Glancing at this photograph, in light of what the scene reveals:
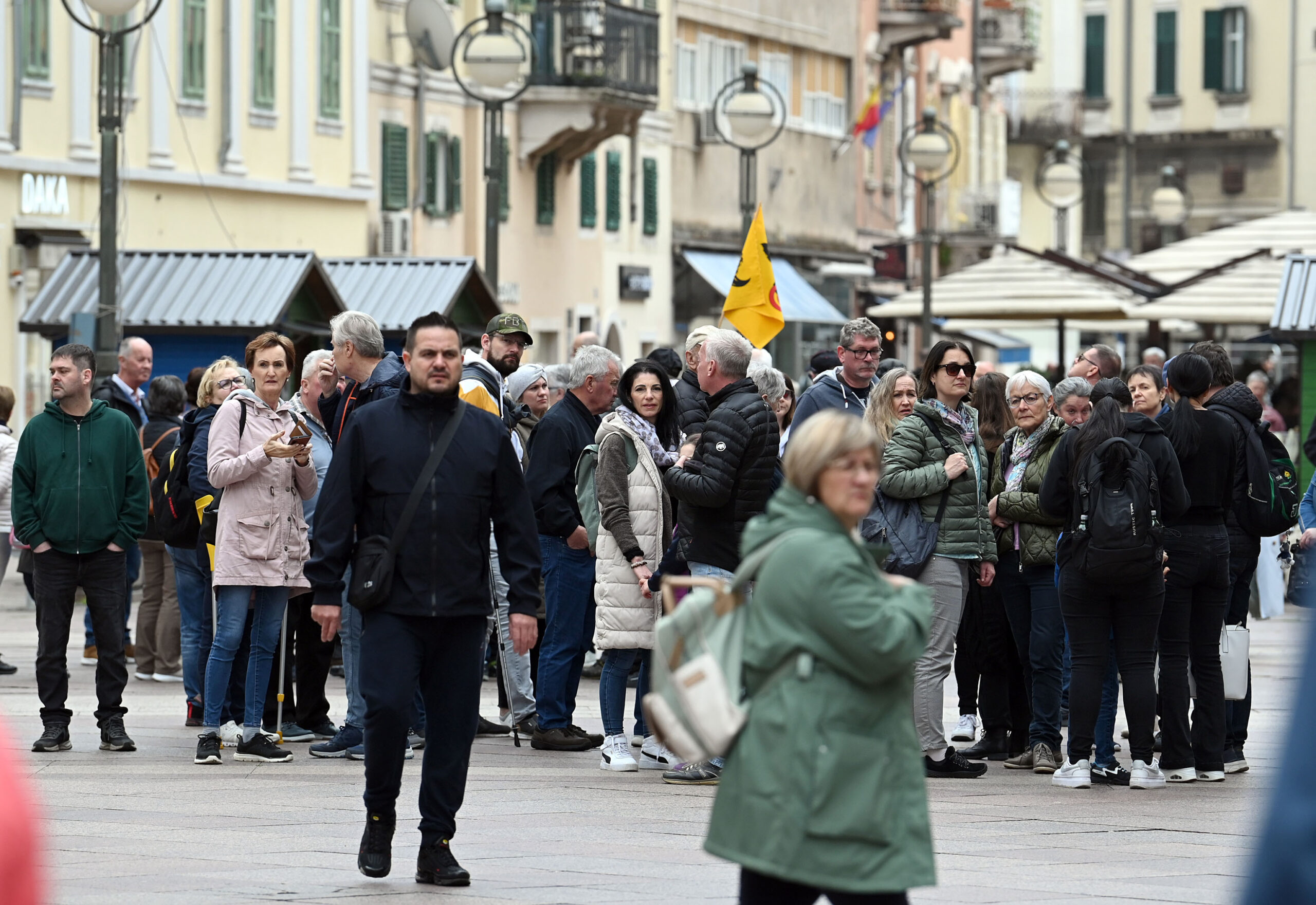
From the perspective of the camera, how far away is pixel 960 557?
36.4 ft

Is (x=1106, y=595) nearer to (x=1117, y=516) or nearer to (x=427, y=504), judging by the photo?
(x=1117, y=516)

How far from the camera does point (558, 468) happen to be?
12016mm

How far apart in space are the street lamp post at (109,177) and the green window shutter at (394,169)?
588 inches

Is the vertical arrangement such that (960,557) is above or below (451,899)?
above

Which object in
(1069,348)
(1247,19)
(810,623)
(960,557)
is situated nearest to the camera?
(810,623)

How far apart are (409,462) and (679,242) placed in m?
37.4

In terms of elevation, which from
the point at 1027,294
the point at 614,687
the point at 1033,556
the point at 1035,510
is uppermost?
the point at 1027,294

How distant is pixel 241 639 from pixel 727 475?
252 cm

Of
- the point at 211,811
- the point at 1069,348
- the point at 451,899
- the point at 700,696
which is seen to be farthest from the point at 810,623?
the point at 1069,348

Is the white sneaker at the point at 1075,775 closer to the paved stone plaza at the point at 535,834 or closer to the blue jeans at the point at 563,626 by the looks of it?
the paved stone plaza at the point at 535,834

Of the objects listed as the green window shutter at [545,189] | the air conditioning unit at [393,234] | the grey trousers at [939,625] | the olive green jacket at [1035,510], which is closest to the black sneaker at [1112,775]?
the grey trousers at [939,625]

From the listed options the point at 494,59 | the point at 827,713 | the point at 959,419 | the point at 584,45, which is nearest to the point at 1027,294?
the point at 494,59

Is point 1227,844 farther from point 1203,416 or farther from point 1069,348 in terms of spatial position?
point 1069,348

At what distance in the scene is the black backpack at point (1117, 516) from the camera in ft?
34.6
